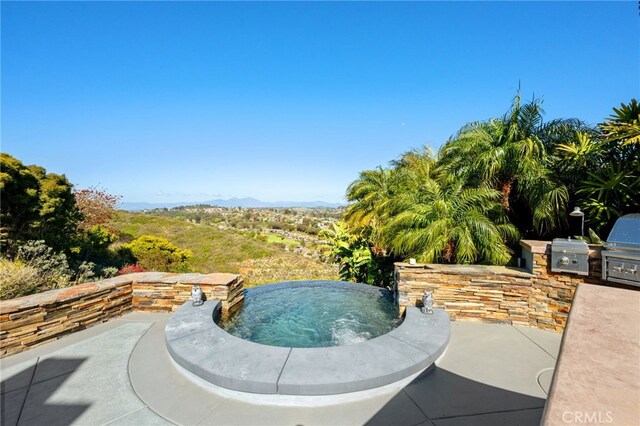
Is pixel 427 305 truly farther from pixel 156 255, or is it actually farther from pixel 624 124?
pixel 156 255

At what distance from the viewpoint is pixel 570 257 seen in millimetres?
4637

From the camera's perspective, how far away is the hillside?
17650 mm

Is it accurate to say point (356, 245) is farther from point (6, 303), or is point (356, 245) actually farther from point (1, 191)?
point (1, 191)

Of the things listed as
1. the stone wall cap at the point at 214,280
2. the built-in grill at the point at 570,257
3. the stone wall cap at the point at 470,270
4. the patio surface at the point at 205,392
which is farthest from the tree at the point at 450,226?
the stone wall cap at the point at 214,280

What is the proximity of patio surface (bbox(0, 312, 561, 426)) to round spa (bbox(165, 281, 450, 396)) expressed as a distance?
7.9 inches

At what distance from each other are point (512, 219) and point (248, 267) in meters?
16.1

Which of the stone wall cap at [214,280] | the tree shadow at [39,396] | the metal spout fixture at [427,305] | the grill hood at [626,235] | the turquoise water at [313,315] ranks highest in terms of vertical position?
the grill hood at [626,235]

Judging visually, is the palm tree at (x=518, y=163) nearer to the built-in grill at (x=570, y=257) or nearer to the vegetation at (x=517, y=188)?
the vegetation at (x=517, y=188)

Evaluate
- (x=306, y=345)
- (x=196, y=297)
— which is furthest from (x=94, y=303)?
(x=306, y=345)

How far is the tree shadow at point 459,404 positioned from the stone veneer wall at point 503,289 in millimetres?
1995

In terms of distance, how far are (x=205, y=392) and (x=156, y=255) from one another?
12.1m

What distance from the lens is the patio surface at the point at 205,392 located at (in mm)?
2770

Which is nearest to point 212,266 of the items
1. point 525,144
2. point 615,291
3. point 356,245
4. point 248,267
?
point 248,267

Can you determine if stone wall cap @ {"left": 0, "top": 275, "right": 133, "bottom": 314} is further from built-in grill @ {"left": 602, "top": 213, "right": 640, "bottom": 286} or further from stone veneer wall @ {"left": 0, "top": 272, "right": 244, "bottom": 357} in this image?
built-in grill @ {"left": 602, "top": 213, "right": 640, "bottom": 286}
